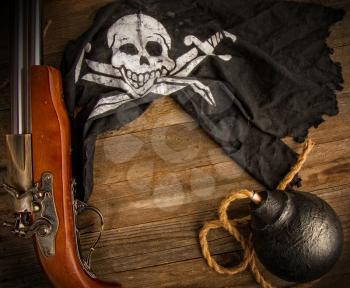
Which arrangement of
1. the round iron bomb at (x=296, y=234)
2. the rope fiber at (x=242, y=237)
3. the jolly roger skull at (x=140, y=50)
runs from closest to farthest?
1. the round iron bomb at (x=296, y=234)
2. the rope fiber at (x=242, y=237)
3. the jolly roger skull at (x=140, y=50)

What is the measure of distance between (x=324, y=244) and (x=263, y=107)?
57 centimetres

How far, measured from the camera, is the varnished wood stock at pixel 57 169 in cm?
124

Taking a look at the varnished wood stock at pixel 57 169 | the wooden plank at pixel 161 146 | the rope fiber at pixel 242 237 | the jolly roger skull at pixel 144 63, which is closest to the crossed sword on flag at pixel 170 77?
the jolly roger skull at pixel 144 63

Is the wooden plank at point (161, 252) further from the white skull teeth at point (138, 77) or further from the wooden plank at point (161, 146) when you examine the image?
the white skull teeth at point (138, 77)

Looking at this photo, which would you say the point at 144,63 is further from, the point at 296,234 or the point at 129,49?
the point at 296,234

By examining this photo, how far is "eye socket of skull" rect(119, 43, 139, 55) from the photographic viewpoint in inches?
60.7

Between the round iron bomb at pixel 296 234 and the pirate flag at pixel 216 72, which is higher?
the pirate flag at pixel 216 72

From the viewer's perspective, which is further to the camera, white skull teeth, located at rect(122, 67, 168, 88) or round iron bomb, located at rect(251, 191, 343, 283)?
white skull teeth, located at rect(122, 67, 168, 88)

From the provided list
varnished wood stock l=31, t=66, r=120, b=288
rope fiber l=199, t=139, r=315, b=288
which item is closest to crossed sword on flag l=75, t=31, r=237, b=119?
varnished wood stock l=31, t=66, r=120, b=288

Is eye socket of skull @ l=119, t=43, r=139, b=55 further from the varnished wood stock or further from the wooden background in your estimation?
the varnished wood stock

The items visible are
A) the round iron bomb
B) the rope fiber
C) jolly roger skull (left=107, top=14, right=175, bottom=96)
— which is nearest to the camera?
the round iron bomb

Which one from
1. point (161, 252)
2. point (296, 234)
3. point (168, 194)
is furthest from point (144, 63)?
point (296, 234)

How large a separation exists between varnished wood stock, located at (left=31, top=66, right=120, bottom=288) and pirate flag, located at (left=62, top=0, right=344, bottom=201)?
213 millimetres

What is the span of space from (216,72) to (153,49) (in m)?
0.27
